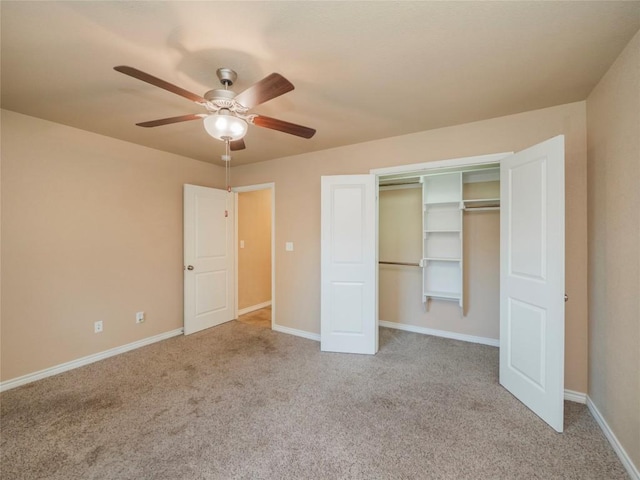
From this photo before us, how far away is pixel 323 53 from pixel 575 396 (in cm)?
325

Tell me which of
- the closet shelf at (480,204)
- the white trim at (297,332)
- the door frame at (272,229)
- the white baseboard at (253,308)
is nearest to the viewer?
the closet shelf at (480,204)

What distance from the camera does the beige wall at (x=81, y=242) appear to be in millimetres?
2551

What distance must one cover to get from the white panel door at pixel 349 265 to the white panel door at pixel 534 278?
1249 mm

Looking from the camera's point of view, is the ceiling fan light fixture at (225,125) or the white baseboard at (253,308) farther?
the white baseboard at (253,308)

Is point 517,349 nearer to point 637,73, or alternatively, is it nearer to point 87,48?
point 637,73

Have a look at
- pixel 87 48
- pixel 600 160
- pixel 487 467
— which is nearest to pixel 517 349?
pixel 487 467

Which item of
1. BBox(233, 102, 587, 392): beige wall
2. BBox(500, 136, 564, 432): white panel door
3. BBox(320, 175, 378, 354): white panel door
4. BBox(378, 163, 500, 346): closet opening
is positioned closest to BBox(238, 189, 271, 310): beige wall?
BBox(233, 102, 587, 392): beige wall

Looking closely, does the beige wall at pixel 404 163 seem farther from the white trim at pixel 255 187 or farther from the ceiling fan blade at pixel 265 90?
the ceiling fan blade at pixel 265 90

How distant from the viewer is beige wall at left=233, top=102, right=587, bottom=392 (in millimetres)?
2301

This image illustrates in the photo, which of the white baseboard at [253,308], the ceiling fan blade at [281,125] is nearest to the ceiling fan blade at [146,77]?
the ceiling fan blade at [281,125]

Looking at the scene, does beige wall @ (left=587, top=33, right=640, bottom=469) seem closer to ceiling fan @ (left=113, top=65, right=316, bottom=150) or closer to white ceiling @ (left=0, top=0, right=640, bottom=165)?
white ceiling @ (left=0, top=0, right=640, bottom=165)

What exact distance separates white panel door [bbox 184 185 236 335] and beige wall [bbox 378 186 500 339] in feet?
7.87

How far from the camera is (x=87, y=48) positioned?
1.65 metres

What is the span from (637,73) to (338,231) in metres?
2.45
